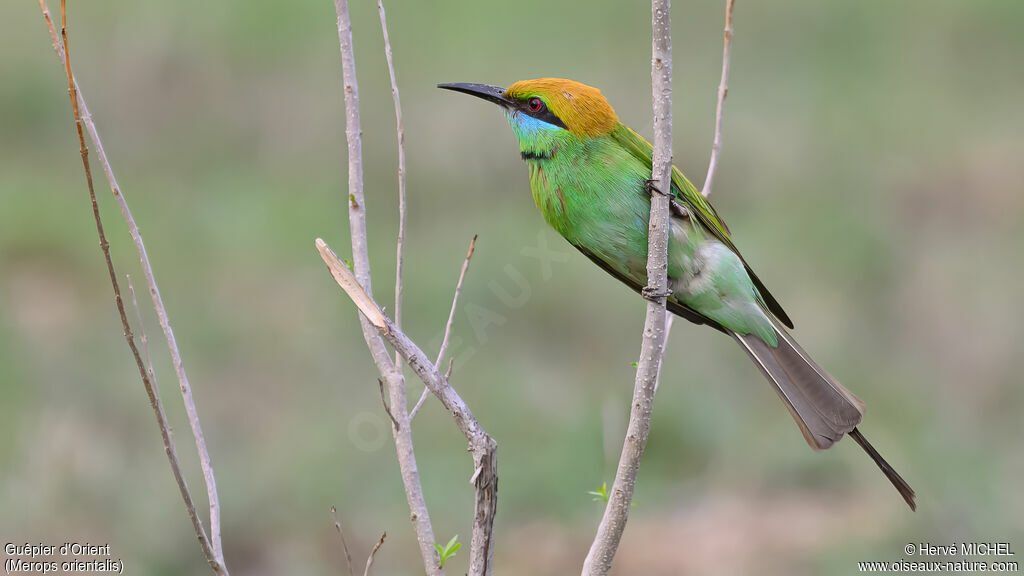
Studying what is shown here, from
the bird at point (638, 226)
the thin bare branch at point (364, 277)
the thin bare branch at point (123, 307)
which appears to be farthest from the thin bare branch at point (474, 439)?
the bird at point (638, 226)

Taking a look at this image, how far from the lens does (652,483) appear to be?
492 centimetres

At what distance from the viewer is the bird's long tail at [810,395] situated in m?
2.87

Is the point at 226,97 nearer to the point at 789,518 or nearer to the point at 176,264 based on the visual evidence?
the point at 176,264

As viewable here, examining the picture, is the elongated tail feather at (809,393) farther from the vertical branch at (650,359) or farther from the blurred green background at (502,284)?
the vertical branch at (650,359)

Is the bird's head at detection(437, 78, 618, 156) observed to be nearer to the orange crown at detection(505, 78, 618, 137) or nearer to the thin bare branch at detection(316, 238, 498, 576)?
the orange crown at detection(505, 78, 618, 137)

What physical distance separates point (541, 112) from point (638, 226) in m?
0.47

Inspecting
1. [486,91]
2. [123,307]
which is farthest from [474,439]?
[486,91]

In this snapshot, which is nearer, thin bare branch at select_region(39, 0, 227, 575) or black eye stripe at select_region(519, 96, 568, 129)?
thin bare branch at select_region(39, 0, 227, 575)

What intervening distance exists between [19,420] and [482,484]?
355cm

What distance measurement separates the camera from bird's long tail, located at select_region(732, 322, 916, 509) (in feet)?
9.43

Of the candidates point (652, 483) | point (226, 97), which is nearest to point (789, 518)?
point (652, 483)
